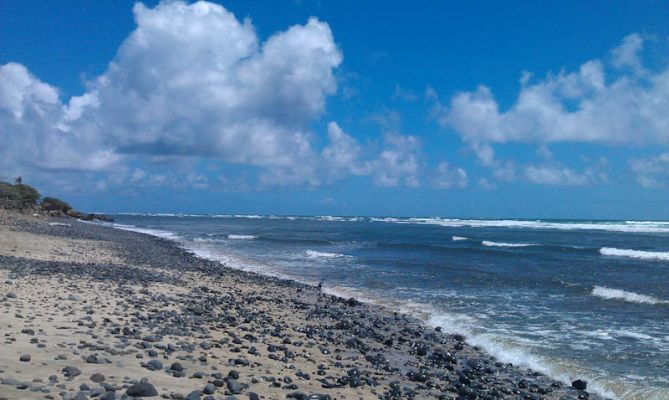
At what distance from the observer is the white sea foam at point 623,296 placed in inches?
673

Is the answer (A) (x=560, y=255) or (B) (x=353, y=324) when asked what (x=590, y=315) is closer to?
(B) (x=353, y=324)

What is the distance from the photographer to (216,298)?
14039mm

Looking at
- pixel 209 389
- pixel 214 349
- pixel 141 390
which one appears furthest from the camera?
pixel 214 349

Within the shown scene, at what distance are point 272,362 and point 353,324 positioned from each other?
4.45 m

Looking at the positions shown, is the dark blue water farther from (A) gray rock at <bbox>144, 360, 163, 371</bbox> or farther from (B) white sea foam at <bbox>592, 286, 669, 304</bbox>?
(A) gray rock at <bbox>144, 360, 163, 371</bbox>

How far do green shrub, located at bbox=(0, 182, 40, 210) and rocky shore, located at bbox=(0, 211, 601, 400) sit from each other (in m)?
40.5

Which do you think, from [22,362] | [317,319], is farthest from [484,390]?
[22,362]

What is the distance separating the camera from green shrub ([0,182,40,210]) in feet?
163

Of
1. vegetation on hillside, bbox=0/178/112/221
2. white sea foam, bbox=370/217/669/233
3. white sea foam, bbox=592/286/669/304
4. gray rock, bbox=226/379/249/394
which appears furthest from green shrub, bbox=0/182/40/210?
white sea foam, bbox=370/217/669/233

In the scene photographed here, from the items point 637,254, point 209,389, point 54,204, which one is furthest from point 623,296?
point 54,204

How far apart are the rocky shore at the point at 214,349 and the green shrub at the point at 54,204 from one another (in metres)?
57.1

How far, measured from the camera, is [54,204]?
67.8 metres

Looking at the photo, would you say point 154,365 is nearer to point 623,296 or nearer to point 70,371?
point 70,371

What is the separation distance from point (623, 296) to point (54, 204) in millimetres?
68991
